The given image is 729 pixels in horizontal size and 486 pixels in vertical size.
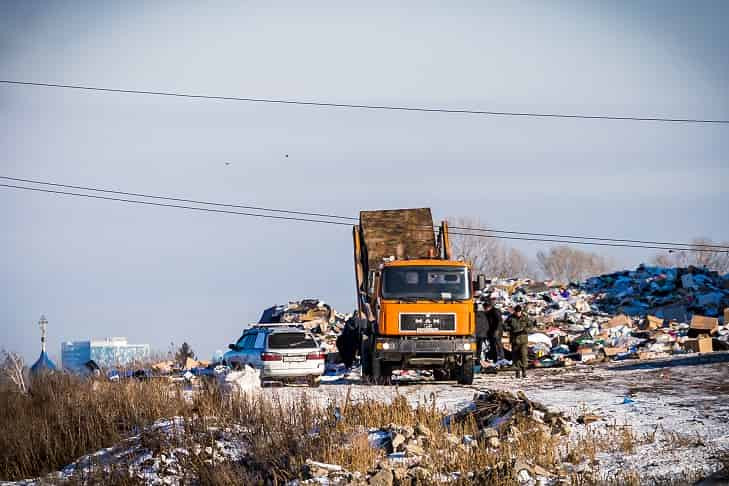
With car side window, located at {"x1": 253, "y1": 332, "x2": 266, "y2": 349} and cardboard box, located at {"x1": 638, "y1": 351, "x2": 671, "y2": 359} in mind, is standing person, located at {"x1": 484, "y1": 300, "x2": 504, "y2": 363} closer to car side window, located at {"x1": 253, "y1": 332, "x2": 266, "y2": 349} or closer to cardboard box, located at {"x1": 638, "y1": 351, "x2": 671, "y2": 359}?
cardboard box, located at {"x1": 638, "y1": 351, "x2": 671, "y2": 359}

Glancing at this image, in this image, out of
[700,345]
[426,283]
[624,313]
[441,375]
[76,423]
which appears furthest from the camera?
[624,313]

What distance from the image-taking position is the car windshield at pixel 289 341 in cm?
2364

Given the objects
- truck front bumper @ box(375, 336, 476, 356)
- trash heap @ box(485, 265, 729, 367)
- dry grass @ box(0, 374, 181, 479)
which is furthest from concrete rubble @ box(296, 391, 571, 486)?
trash heap @ box(485, 265, 729, 367)

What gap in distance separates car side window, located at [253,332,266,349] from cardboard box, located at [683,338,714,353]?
46.5 feet

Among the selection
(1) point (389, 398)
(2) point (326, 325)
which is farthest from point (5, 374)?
(2) point (326, 325)

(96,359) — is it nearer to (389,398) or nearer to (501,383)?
(389,398)

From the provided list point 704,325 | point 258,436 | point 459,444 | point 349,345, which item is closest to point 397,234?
point 349,345

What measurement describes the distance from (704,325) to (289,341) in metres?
16.1

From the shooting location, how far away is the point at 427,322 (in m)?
23.1

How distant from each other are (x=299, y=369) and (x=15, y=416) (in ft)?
21.1

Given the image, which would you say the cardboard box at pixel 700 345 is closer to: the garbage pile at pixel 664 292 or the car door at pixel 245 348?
the garbage pile at pixel 664 292

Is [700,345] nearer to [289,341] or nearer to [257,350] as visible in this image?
[289,341]

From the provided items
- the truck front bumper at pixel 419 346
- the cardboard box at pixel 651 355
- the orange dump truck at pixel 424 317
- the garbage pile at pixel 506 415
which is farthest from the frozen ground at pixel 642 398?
the cardboard box at pixel 651 355

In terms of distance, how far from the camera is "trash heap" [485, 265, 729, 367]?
105 feet
